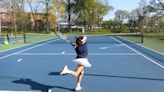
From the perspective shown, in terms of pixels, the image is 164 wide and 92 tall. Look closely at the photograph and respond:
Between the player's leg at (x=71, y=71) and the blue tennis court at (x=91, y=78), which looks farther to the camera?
the blue tennis court at (x=91, y=78)

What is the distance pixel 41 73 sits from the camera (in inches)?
575

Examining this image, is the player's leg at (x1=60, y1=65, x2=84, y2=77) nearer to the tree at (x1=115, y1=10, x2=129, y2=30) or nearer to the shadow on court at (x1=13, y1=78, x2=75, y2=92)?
the shadow on court at (x1=13, y1=78, x2=75, y2=92)

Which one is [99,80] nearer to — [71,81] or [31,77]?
[71,81]

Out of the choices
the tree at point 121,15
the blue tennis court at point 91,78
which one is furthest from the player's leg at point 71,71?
the tree at point 121,15

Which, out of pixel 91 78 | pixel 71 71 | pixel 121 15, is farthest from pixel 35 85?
pixel 121 15

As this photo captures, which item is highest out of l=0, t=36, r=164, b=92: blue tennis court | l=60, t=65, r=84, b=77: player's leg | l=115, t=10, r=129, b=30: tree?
l=115, t=10, r=129, b=30: tree

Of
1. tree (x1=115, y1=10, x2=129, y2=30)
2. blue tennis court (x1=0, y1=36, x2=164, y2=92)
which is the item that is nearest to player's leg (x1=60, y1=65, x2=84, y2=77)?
blue tennis court (x1=0, y1=36, x2=164, y2=92)

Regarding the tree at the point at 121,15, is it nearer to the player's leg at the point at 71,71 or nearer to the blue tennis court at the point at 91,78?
the blue tennis court at the point at 91,78

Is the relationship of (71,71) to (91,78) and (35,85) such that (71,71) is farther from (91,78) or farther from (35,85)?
(91,78)

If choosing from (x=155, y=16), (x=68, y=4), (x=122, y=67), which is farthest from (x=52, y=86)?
(x=68, y=4)

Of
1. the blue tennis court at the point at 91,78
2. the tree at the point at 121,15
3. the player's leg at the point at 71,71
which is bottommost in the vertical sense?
the blue tennis court at the point at 91,78

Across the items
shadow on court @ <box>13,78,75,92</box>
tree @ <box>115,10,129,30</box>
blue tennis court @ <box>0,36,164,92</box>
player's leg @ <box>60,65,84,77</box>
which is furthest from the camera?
tree @ <box>115,10,129,30</box>

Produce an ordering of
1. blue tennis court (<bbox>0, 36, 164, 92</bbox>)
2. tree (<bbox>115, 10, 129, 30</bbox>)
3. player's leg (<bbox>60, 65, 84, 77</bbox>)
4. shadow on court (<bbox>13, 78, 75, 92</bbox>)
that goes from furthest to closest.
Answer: tree (<bbox>115, 10, 129, 30</bbox>) < blue tennis court (<bbox>0, 36, 164, 92</bbox>) < shadow on court (<bbox>13, 78, 75, 92</bbox>) < player's leg (<bbox>60, 65, 84, 77</bbox>)

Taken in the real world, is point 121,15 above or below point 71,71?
above
